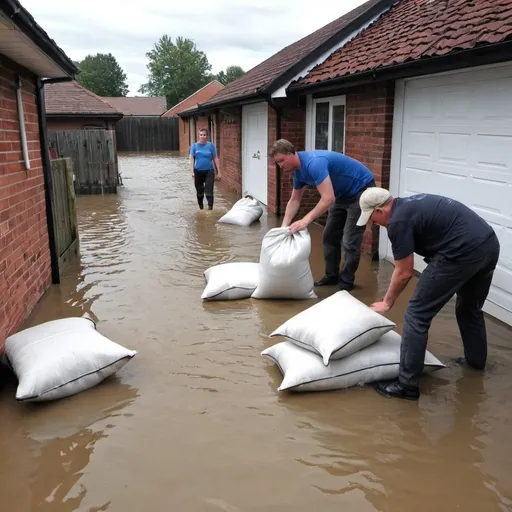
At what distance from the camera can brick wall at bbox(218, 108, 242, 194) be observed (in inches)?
591

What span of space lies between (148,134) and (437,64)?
35.3 metres

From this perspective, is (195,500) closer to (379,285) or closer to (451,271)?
(451,271)

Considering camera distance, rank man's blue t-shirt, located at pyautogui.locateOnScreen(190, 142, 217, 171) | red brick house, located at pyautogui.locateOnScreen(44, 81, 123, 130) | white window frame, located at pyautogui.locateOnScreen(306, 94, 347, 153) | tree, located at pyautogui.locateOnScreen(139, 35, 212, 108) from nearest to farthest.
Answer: white window frame, located at pyautogui.locateOnScreen(306, 94, 347, 153), man's blue t-shirt, located at pyautogui.locateOnScreen(190, 142, 217, 171), red brick house, located at pyautogui.locateOnScreen(44, 81, 123, 130), tree, located at pyautogui.locateOnScreen(139, 35, 212, 108)

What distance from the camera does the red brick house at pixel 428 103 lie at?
4.80 meters

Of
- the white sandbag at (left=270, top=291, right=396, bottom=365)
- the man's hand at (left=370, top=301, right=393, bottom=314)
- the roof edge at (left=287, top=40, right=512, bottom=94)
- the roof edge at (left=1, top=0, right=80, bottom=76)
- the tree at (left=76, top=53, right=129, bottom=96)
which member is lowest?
the white sandbag at (left=270, top=291, right=396, bottom=365)

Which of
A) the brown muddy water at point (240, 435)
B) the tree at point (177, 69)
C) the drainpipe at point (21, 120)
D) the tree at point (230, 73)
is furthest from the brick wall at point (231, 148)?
the tree at point (230, 73)

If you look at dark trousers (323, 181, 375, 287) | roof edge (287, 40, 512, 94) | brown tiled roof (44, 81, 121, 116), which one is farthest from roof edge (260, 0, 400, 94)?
brown tiled roof (44, 81, 121, 116)

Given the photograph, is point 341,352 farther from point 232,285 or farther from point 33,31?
point 33,31

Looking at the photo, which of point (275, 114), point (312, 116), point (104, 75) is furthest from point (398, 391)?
point (104, 75)

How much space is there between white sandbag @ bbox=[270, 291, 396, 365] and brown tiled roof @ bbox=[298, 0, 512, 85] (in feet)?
8.08

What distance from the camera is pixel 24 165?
5.41 m

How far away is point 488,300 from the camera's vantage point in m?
5.09

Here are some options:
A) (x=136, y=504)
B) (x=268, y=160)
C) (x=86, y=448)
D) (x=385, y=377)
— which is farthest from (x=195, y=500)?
(x=268, y=160)

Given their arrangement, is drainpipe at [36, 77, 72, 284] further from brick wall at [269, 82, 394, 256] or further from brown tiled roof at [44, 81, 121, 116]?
brown tiled roof at [44, 81, 121, 116]
